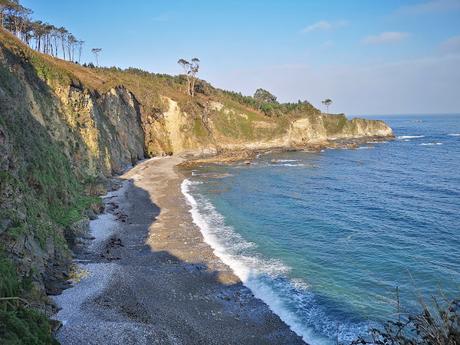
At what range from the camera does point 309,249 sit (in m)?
33.7

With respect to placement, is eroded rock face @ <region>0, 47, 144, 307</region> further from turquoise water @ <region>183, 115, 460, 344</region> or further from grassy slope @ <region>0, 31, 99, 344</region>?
turquoise water @ <region>183, 115, 460, 344</region>

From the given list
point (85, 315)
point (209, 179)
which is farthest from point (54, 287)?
point (209, 179)

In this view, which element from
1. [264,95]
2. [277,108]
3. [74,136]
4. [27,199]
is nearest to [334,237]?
[27,199]

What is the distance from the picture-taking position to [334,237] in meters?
36.6

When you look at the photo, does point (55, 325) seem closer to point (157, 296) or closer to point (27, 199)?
point (157, 296)

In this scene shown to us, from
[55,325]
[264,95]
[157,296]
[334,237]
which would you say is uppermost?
A: [264,95]

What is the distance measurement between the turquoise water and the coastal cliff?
13.1 m

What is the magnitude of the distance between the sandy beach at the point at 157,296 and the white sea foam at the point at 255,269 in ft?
2.02

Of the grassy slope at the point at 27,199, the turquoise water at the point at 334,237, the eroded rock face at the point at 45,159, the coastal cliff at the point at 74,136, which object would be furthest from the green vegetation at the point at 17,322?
the turquoise water at the point at 334,237

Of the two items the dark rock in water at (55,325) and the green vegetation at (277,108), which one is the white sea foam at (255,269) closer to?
the dark rock in water at (55,325)

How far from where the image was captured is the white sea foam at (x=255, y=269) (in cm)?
2333

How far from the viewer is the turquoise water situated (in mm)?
24828

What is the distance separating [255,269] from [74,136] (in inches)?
1334

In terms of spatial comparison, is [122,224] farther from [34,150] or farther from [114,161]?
[114,161]
